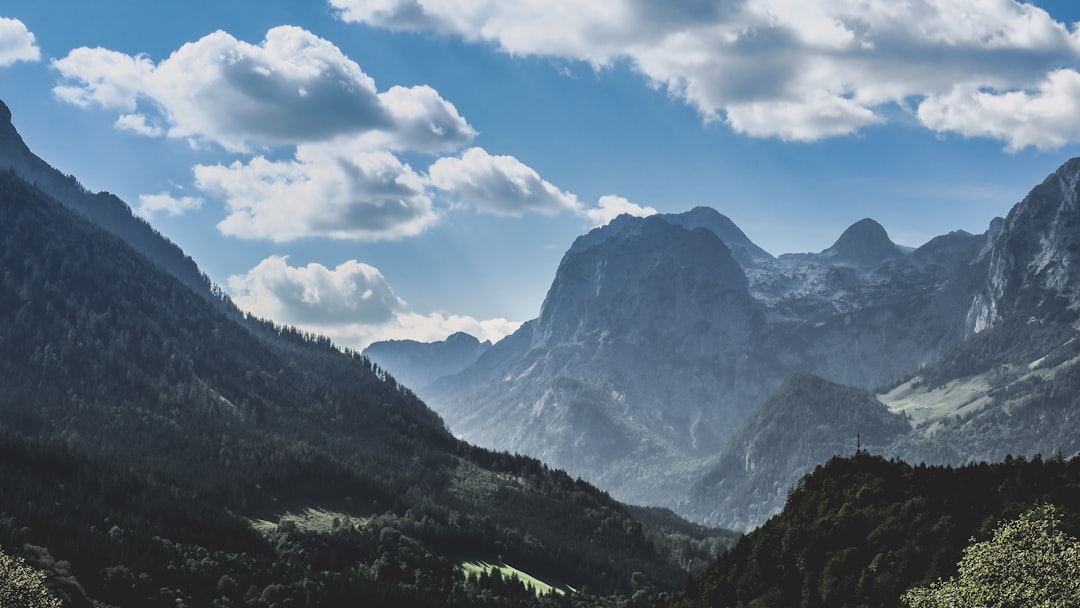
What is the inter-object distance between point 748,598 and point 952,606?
11195 centimetres

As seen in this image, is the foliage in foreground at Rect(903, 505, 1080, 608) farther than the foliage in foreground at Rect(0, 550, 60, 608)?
No

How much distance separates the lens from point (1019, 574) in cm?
8788

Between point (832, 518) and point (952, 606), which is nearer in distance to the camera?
point (952, 606)

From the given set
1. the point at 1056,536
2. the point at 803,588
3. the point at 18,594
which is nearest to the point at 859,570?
the point at 803,588

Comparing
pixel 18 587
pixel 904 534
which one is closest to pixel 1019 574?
pixel 904 534

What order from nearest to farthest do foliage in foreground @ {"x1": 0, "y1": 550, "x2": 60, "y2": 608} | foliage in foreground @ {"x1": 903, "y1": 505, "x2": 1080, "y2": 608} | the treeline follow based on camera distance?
1. foliage in foreground @ {"x1": 903, "y1": 505, "x2": 1080, "y2": 608}
2. foliage in foreground @ {"x1": 0, "y1": 550, "x2": 60, "y2": 608}
3. the treeline

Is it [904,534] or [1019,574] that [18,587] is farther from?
[904,534]

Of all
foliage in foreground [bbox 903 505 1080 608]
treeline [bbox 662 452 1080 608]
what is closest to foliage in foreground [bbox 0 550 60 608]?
foliage in foreground [bbox 903 505 1080 608]

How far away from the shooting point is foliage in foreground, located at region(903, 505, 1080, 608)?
278 ft

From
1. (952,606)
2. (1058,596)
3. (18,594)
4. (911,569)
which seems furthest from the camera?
(911,569)

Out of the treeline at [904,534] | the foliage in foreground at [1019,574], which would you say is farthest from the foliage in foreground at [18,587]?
the treeline at [904,534]

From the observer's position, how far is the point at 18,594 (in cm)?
11538

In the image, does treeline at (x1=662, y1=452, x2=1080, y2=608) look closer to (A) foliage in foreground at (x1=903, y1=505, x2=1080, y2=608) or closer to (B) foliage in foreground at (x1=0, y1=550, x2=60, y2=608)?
(A) foliage in foreground at (x1=903, y1=505, x2=1080, y2=608)

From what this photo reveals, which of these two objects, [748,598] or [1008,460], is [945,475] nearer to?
[1008,460]
